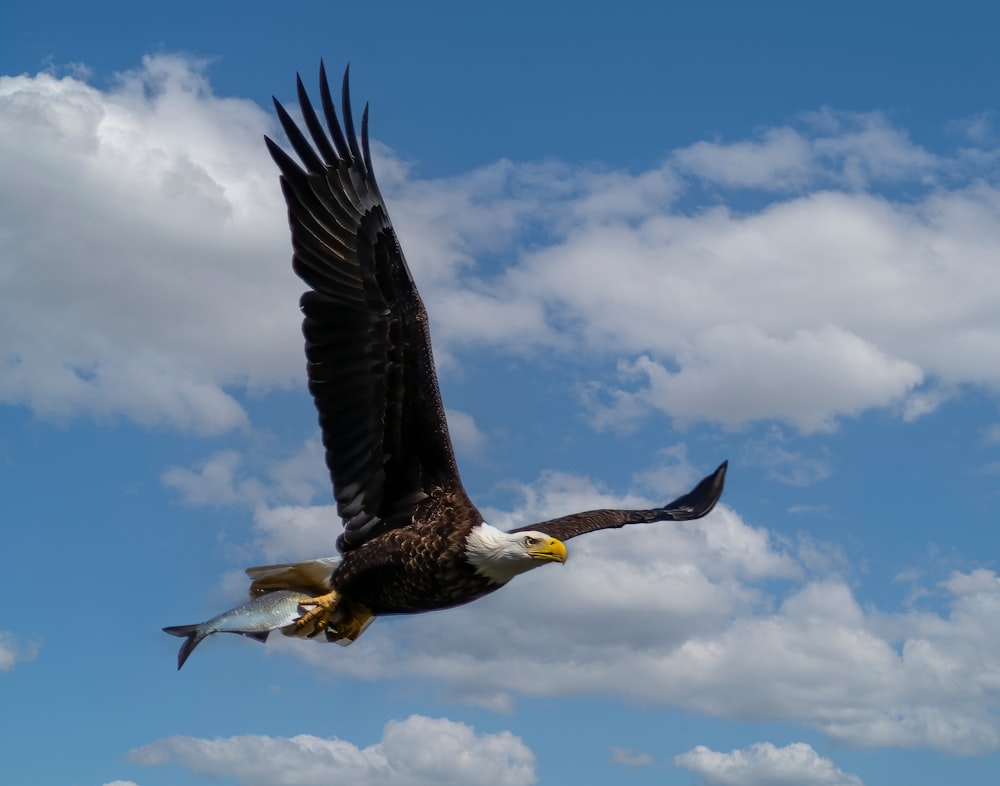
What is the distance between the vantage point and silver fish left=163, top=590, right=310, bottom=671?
7922 millimetres

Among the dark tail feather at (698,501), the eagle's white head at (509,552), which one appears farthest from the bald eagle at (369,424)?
the dark tail feather at (698,501)

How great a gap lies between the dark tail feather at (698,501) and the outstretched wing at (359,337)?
3.26m

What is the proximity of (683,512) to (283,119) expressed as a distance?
5461mm

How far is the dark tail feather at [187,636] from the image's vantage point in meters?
7.82

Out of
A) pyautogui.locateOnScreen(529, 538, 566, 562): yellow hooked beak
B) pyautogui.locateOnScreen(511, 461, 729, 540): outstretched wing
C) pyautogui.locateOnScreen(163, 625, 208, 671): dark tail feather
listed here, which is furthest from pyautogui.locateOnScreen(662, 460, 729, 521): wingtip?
pyautogui.locateOnScreen(163, 625, 208, 671): dark tail feather

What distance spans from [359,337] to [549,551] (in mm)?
1906

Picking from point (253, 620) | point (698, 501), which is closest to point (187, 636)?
point (253, 620)

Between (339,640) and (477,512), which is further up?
(477,512)

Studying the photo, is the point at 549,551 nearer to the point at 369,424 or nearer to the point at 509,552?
the point at 509,552

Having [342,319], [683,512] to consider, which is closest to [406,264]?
[342,319]

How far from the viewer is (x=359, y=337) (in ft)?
28.3

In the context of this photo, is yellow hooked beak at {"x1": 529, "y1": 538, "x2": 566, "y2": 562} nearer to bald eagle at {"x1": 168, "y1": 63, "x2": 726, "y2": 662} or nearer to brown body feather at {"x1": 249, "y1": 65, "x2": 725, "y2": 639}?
bald eagle at {"x1": 168, "y1": 63, "x2": 726, "y2": 662}

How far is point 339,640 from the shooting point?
888 cm

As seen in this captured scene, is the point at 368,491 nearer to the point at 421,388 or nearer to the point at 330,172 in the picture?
the point at 421,388
